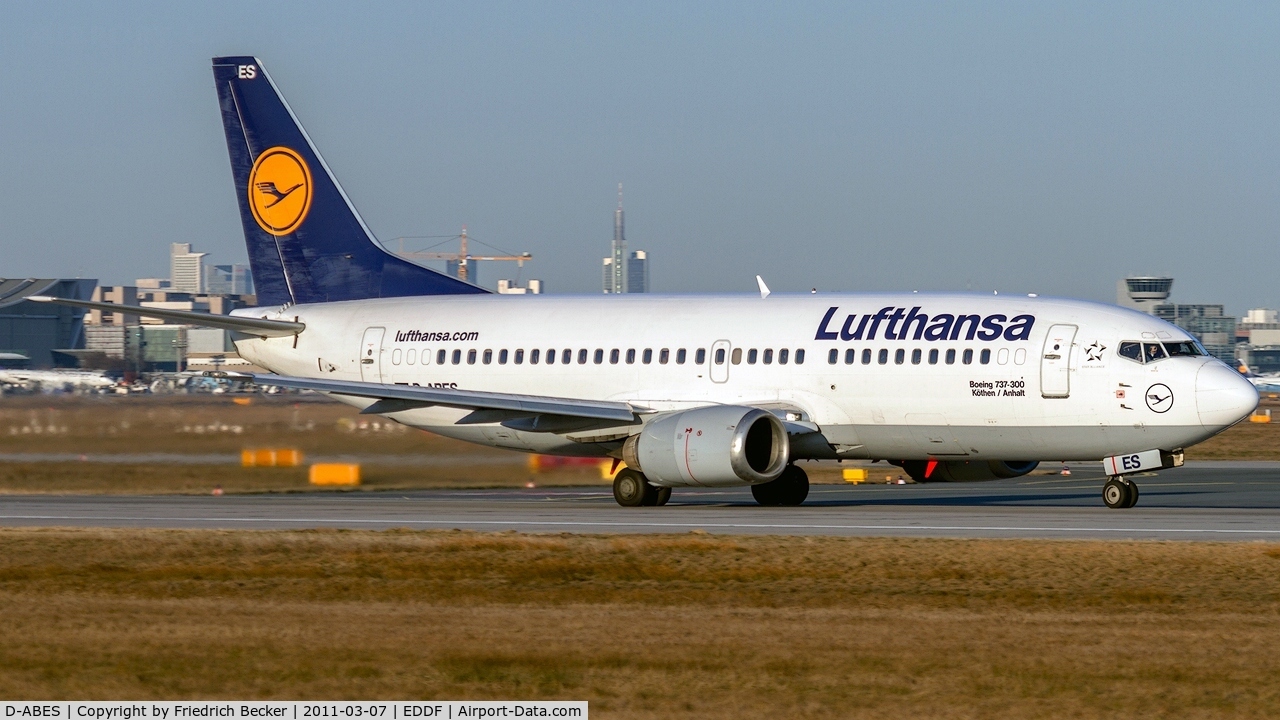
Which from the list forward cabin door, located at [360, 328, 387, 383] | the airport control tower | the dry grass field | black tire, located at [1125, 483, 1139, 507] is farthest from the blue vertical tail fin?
the airport control tower

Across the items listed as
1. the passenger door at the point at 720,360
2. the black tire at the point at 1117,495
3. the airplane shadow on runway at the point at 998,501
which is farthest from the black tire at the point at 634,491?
the black tire at the point at 1117,495

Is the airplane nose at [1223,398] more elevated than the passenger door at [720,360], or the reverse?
the passenger door at [720,360]

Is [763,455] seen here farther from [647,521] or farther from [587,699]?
[587,699]

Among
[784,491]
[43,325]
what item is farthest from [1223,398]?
[43,325]

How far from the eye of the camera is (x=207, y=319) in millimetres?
32094

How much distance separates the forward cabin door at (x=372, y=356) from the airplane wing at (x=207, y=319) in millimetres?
1610

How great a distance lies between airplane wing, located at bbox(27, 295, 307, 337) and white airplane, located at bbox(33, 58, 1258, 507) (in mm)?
66

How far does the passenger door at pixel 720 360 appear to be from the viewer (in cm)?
3000

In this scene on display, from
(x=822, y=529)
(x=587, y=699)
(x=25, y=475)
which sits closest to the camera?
(x=587, y=699)

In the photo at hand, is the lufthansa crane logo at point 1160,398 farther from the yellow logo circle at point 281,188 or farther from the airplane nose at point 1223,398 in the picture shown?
the yellow logo circle at point 281,188

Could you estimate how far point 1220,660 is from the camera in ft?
42.2

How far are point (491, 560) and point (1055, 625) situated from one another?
718 centimetres

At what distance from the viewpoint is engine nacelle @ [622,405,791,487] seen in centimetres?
2730

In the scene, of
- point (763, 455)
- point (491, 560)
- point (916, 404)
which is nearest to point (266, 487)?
point (763, 455)
